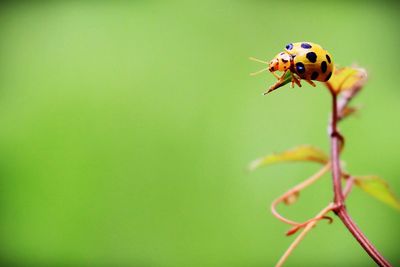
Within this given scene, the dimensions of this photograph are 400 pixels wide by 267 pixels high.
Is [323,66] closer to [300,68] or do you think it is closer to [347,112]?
[300,68]

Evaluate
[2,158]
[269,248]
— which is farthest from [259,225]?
[2,158]

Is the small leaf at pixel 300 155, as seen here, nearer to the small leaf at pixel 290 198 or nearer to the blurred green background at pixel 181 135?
the small leaf at pixel 290 198

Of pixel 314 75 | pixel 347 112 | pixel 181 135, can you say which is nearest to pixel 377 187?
pixel 347 112

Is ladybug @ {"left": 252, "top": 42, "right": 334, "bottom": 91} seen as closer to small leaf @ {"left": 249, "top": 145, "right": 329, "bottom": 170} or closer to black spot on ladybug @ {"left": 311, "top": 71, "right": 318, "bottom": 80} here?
black spot on ladybug @ {"left": 311, "top": 71, "right": 318, "bottom": 80}

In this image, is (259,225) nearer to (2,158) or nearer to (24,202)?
(24,202)

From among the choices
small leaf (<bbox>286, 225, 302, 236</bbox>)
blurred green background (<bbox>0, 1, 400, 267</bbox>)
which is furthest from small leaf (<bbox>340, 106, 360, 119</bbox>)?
blurred green background (<bbox>0, 1, 400, 267</bbox>)
